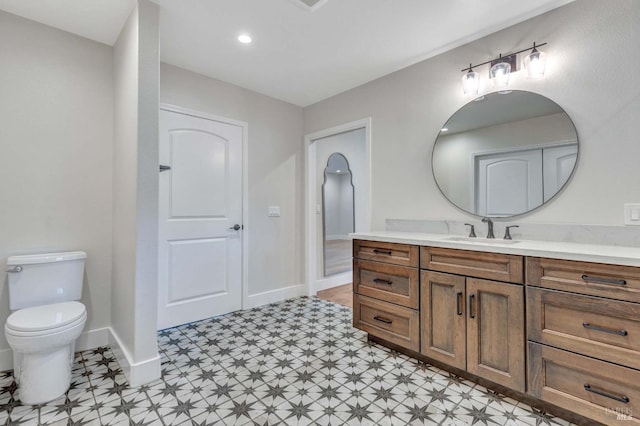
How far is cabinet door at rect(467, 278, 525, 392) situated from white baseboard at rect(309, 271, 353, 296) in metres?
2.26

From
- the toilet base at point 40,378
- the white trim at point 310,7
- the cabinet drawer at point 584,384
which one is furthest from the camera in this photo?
the white trim at point 310,7

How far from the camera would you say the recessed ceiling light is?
2326 mm

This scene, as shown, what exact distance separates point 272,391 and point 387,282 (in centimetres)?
110

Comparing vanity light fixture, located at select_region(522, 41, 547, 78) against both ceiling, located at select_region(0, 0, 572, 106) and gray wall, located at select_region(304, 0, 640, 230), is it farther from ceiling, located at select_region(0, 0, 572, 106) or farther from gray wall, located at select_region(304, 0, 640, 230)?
ceiling, located at select_region(0, 0, 572, 106)

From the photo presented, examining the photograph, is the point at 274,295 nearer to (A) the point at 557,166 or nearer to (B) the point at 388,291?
(B) the point at 388,291

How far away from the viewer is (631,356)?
1.34m

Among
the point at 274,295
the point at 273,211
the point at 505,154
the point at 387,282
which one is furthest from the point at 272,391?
the point at 505,154

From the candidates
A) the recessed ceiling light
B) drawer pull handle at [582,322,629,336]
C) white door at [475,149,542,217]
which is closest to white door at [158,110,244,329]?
the recessed ceiling light

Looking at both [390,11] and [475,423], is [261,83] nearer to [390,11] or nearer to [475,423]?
[390,11]

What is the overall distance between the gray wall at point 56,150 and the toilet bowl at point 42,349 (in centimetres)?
60

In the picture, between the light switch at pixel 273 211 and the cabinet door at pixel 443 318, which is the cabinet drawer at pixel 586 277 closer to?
the cabinet door at pixel 443 318

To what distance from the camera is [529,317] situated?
1.62m

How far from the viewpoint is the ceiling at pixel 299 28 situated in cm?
200

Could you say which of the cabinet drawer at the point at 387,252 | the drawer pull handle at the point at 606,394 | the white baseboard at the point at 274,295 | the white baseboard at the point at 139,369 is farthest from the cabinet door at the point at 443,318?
the white baseboard at the point at 274,295
